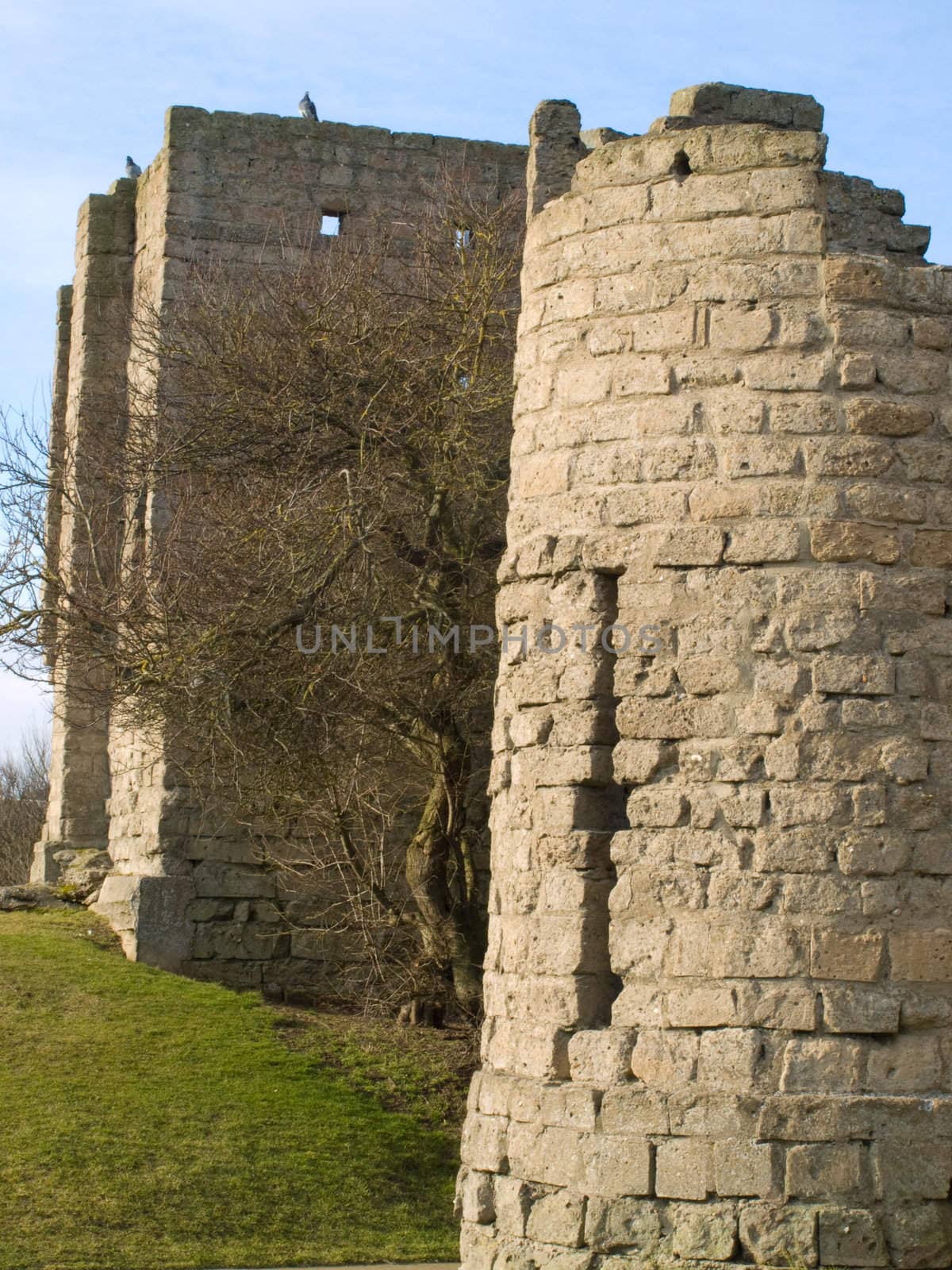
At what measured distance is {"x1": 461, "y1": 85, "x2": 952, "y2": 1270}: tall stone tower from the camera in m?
6.16

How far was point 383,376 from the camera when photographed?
1154 cm

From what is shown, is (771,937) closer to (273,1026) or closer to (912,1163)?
(912,1163)

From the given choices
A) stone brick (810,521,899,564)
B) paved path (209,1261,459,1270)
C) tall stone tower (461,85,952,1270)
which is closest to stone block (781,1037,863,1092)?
tall stone tower (461,85,952,1270)

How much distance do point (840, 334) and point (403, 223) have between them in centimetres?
774

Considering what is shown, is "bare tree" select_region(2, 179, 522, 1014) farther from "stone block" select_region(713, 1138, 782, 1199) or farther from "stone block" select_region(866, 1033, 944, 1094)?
"stone block" select_region(866, 1033, 944, 1094)

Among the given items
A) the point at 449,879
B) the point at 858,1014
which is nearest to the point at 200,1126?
the point at 449,879

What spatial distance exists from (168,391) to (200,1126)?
226 inches

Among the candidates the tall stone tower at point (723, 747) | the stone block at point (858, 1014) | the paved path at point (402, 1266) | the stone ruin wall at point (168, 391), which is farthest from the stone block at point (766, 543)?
the stone ruin wall at point (168, 391)

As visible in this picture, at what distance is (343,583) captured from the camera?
10812mm

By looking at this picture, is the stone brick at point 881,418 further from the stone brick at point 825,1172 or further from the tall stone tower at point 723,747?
the stone brick at point 825,1172

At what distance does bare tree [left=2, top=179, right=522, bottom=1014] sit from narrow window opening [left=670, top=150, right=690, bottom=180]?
4168 millimetres

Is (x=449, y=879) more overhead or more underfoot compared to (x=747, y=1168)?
more overhead

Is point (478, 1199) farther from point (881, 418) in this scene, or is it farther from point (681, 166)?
point (681, 166)

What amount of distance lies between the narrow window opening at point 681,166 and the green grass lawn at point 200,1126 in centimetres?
527
